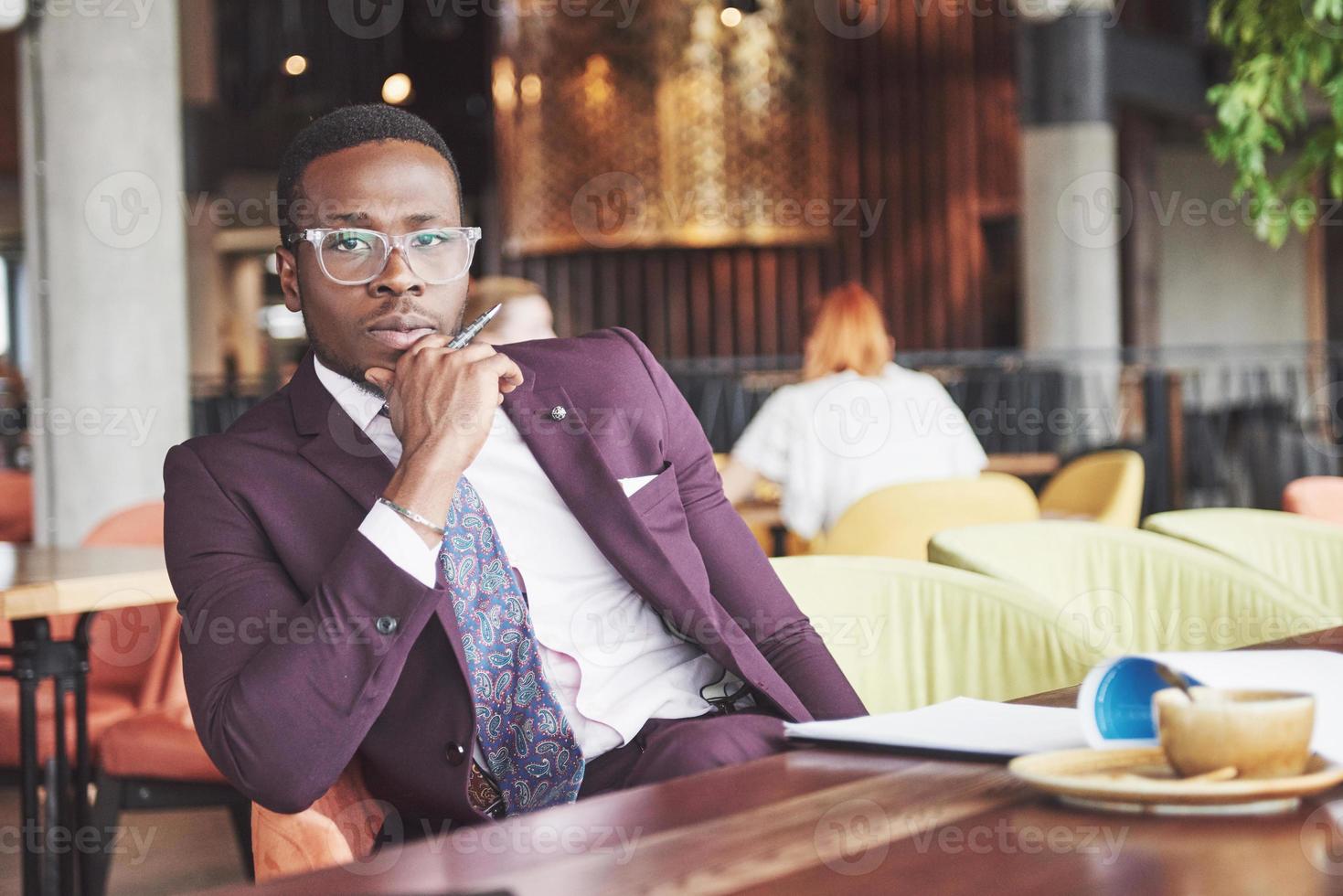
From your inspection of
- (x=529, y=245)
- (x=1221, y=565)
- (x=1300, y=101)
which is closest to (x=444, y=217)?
(x=1221, y=565)

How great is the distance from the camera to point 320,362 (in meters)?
1.66

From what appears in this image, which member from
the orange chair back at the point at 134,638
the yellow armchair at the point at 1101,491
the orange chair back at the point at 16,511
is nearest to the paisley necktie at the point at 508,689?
the orange chair back at the point at 134,638

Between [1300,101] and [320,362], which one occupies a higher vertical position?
[1300,101]

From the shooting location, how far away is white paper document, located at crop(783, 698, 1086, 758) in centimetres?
118

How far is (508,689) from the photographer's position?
1577 mm

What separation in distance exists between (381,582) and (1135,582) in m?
1.45

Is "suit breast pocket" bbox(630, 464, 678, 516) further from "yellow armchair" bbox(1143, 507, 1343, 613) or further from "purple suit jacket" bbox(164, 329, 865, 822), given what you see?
"yellow armchair" bbox(1143, 507, 1343, 613)

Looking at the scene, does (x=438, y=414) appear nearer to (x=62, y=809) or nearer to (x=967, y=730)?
(x=967, y=730)

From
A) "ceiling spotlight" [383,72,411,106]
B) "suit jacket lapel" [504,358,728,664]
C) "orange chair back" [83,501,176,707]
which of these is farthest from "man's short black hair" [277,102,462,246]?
"ceiling spotlight" [383,72,411,106]

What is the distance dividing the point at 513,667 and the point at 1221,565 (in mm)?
1243

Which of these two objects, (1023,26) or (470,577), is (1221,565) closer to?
(470,577)

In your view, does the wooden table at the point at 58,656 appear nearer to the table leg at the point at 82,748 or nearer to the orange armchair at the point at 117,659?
the table leg at the point at 82,748

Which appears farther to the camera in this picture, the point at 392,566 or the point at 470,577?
the point at 470,577

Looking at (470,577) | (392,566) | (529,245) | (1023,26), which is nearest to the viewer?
(392,566)
